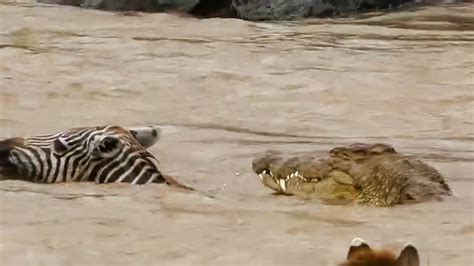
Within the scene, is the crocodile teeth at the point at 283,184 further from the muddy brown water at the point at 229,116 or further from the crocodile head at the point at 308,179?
the muddy brown water at the point at 229,116

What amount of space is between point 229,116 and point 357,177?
214cm

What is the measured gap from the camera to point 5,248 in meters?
4.45

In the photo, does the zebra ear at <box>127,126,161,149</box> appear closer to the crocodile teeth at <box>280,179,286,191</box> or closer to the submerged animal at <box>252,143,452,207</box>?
the submerged animal at <box>252,143,452,207</box>

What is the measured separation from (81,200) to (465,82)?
155 inches

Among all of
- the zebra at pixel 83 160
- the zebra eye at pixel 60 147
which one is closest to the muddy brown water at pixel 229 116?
the zebra at pixel 83 160

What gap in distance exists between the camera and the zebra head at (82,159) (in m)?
5.60

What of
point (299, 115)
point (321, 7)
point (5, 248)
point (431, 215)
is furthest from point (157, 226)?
point (321, 7)

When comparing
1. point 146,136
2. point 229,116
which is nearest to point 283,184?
point 146,136

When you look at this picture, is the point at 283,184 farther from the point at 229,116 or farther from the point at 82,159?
the point at 229,116

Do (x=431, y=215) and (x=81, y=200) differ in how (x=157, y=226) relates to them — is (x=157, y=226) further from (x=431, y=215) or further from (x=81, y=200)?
(x=431, y=215)

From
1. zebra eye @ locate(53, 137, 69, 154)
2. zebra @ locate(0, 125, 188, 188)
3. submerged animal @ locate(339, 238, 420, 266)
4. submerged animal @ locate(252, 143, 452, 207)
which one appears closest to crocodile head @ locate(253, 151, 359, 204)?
submerged animal @ locate(252, 143, 452, 207)

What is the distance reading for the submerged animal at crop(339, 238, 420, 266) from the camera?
3.57 metres

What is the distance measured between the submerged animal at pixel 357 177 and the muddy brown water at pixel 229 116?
0.34 feet

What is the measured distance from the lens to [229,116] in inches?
300
